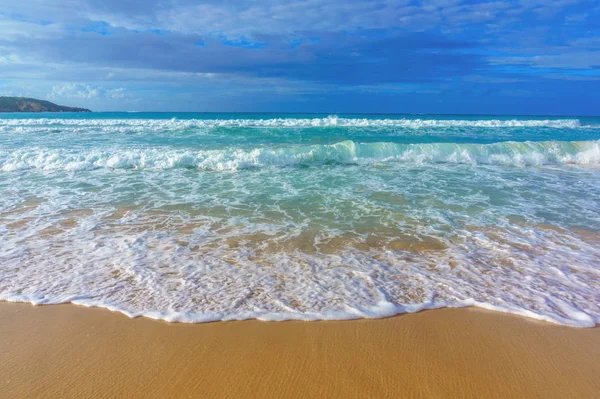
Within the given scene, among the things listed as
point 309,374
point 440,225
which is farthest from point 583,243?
point 309,374

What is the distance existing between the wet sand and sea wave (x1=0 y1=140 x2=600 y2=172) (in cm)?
957

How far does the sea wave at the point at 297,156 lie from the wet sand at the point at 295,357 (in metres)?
9.57

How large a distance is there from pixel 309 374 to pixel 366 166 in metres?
11.2

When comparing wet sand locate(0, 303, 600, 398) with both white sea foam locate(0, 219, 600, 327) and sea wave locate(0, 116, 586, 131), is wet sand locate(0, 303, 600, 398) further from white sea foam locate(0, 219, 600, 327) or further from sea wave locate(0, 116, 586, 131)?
sea wave locate(0, 116, 586, 131)

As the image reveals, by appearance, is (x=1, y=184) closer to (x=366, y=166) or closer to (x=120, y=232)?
(x=120, y=232)

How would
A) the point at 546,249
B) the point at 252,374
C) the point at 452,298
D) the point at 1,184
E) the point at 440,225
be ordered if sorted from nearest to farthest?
the point at 252,374 < the point at 452,298 < the point at 546,249 < the point at 440,225 < the point at 1,184

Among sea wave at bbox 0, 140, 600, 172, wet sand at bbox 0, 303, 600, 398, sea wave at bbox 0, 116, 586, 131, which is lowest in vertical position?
wet sand at bbox 0, 303, 600, 398

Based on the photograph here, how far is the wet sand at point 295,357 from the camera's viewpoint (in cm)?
250

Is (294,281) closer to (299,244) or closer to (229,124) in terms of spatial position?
(299,244)

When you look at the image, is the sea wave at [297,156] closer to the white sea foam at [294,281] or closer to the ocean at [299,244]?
the ocean at [299,244]

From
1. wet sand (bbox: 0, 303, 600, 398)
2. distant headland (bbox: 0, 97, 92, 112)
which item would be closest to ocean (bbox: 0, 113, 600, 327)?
wet sand (bbox: 0, 303, 600, 398)

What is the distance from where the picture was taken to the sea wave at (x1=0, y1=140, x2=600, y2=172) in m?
12.4

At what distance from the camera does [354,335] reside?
10.2 feet

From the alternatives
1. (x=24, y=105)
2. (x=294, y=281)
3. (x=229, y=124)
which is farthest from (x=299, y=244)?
(x=24, y=105)
